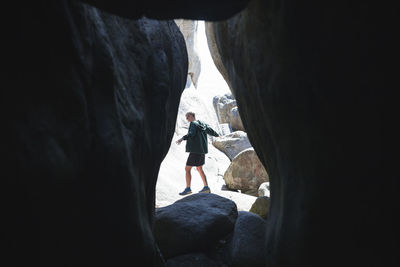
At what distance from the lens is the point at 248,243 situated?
3.55 meters

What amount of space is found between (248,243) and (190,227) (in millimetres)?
715

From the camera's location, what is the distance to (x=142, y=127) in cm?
249

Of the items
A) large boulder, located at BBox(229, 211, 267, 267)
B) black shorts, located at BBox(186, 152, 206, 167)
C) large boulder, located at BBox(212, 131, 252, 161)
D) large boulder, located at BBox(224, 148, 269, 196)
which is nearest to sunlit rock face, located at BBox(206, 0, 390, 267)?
large boulder, located at BBox(229, 211, 267, 267)

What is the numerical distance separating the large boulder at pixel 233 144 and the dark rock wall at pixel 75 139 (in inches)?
475

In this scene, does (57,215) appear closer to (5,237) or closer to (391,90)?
(5,237)

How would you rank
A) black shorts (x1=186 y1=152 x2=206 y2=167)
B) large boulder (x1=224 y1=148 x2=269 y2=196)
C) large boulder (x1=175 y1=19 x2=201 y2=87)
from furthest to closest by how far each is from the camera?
large boulder (x1=175 y1=19 x2=201 y2=87), large boulder (x1=224 y1=148 x2=269 y2=196), black shorts (x1=186 y1=152 x2=206 y2=167)

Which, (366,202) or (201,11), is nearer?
(366,202)

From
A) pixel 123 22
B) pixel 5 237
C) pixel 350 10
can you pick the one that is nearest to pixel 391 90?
pixel 350 10

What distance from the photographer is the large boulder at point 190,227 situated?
12.1 ft

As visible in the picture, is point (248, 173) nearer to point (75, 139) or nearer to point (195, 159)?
point (195, 159)

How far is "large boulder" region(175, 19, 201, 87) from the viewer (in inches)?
743

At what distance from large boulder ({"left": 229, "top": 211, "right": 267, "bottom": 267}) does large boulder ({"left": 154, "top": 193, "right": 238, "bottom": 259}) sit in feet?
0.84

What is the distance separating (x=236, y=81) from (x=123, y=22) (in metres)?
1.33

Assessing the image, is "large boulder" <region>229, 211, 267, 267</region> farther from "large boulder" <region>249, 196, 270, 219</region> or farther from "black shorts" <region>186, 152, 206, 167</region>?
"black shorts" <region>186, 152, 206, 167</region>
